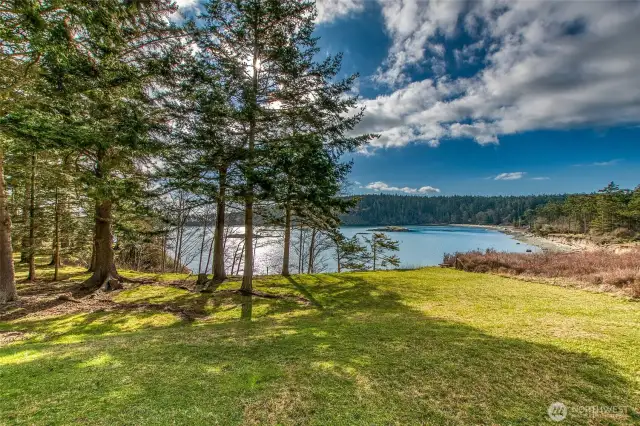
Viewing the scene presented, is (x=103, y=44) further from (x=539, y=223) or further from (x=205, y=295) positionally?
(x=539, y=223)

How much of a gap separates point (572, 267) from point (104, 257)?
19.2 meters

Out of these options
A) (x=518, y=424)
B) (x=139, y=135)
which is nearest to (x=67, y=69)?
(x=139, y=135)

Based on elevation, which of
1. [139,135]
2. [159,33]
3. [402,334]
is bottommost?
[402,334]

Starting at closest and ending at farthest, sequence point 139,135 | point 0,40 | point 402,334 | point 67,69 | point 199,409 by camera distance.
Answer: point 199,409 → point 402,334 → point 0,40 → point 67,69 → point 139,135

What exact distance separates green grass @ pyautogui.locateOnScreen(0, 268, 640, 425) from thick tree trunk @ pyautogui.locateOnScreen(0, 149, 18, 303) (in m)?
2.01

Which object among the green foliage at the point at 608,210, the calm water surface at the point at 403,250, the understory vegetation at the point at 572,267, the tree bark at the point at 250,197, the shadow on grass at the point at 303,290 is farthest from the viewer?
the green foliage at the point at 608,210

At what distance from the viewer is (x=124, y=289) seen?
10.7m

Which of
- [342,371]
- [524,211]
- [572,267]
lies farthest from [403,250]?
[524,211]

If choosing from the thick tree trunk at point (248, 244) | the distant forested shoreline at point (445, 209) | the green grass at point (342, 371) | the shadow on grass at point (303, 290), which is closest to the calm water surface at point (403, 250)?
the shadow on grass at point (303, 290)

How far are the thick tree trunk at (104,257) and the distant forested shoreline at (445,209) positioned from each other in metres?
104

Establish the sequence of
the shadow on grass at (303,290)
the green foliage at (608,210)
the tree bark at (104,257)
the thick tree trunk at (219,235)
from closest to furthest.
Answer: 1. the shadow on grass at (303,290)
2. the thick tree trunk at (219,235)
3. the tree bark at (104,257)
4. the green foliage at (608,210)

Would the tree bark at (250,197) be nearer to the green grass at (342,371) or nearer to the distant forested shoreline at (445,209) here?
the green grass at (342,371)

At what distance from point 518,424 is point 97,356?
508cm

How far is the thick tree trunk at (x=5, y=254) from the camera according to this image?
7859 millimetres
